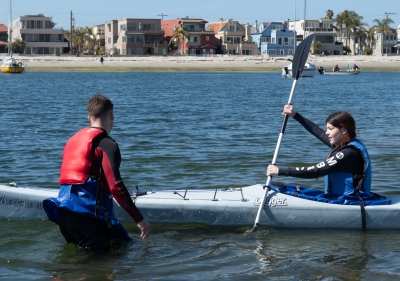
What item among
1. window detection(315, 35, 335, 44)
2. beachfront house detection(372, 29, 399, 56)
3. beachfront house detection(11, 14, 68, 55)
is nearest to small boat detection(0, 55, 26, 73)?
beachfront house detection(11, 14, 68, 55)

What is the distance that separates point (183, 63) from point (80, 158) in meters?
77.0

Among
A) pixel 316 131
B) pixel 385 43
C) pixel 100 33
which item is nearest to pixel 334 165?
pixel 316 131

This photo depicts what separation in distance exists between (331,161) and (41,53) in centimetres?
8983

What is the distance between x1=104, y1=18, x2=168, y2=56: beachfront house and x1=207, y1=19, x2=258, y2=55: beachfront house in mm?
8610

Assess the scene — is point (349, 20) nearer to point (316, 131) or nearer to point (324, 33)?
point (324, 33)

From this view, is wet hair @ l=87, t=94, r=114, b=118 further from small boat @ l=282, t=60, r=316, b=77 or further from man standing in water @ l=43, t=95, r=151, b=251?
small boat @ l=282, t=60, r=316, b=77

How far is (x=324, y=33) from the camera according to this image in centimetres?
9844

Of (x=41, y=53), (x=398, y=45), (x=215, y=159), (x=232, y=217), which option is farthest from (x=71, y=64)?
(x=232, y=217)

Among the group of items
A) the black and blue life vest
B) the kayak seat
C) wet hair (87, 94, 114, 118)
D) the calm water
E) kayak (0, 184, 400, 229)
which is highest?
wet hair (87, 94, 114, 118)

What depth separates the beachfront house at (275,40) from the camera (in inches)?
3802

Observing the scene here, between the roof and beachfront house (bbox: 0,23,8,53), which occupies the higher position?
the roof

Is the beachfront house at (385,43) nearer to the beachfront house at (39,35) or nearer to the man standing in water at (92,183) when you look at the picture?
the beachfront house at (39,35)

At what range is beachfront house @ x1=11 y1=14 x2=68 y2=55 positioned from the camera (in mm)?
91500

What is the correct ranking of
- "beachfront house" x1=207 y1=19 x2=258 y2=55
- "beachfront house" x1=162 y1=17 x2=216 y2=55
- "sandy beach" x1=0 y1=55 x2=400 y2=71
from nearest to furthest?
"sandy beach" x1=0 y1=55 x2=400 y2=71, "beachfront house" x1=162 y1=17 x2=216 y2=55, "beachfront house" x1=207 y1=19 x2=258 y2=55
